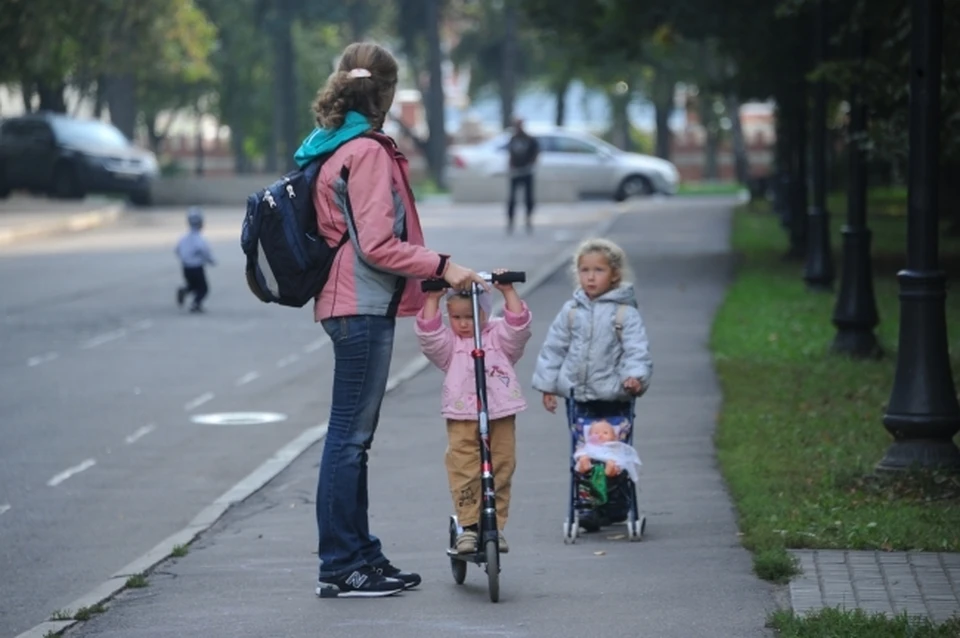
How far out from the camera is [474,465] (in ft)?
25.1

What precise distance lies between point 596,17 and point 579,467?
17430 mm

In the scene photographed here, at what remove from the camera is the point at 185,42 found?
50.9 m

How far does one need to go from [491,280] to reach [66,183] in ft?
124

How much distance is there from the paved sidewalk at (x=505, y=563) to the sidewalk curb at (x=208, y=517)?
0.21 feet

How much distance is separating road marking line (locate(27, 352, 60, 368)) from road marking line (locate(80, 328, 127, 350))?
517 millimetres

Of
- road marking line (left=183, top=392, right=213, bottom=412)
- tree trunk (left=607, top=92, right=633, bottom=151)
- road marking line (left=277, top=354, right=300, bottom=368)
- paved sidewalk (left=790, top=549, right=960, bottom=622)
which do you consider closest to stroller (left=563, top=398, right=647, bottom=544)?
paved sidewalk (left=790, top=549, right=960, bottom=622)

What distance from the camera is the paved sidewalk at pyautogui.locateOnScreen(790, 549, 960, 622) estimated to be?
711 centimetres

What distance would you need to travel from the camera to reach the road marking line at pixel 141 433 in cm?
1266

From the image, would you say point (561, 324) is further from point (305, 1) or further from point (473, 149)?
point (305, 1)

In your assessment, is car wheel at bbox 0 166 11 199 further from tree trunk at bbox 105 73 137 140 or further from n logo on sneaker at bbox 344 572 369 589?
n logo on sneaker at bbox 344 572 369 589

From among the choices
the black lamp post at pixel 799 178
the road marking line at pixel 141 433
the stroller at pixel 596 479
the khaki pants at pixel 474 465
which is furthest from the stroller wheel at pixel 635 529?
the black lamp post at pixel 799 178

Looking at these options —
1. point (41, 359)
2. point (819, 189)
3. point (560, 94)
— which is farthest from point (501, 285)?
point (560, 94)

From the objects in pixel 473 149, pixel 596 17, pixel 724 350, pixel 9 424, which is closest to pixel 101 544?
pixel 9 424

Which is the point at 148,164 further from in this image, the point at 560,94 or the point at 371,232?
the point at 371,232
